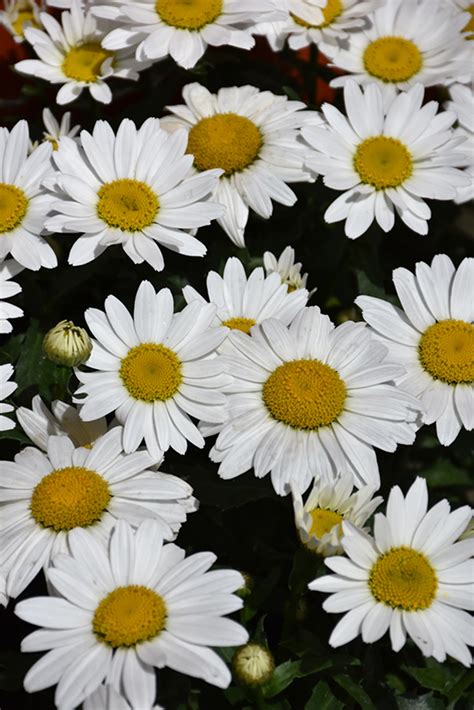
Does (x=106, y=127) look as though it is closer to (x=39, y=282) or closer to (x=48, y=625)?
(x=39, y=282)

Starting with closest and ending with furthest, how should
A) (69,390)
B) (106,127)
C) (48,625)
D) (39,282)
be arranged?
(48,625) < (69,390) < (106,127) < (39,282)

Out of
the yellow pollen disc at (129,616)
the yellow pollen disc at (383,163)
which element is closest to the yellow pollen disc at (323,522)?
the yellow pollen disc at (129,616)

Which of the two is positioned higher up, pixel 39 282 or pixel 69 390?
pixel 69 390

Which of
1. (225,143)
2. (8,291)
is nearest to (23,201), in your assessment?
(8,291)

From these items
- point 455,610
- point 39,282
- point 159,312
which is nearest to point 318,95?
point 39,282

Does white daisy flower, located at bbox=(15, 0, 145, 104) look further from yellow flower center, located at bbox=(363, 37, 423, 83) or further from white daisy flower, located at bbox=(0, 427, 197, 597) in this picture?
white daisy flower, located at bbox=(0, 427, 197, 597)

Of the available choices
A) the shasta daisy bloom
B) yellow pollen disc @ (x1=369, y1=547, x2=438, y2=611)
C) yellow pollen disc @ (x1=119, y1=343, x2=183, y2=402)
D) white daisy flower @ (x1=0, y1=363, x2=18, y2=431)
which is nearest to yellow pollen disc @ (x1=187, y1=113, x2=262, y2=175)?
the shasta daisy bloom
